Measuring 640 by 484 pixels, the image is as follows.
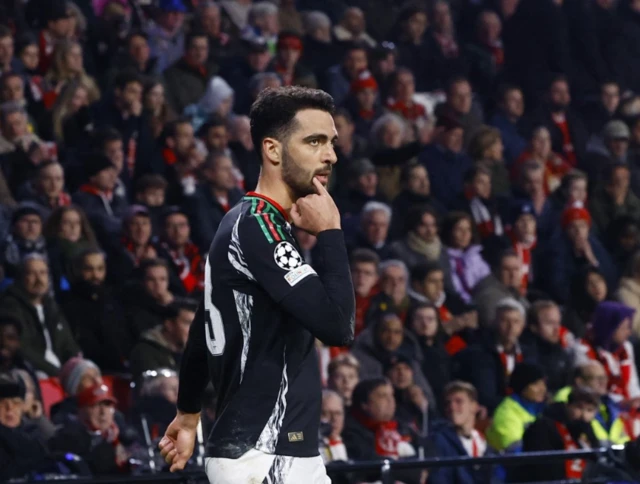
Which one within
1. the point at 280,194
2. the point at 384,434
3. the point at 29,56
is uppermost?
the point at 29,56

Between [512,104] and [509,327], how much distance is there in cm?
346

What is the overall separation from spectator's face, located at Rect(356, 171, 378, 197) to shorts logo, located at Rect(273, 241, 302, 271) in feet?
22.9

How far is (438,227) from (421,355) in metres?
1.65

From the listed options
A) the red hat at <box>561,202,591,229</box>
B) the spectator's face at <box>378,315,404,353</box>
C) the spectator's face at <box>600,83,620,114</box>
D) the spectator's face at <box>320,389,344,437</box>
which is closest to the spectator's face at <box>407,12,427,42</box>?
the spectator's face at <box>600,83,620,114</box>

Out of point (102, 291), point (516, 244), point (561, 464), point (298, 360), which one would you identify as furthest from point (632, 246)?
point (298, 360)

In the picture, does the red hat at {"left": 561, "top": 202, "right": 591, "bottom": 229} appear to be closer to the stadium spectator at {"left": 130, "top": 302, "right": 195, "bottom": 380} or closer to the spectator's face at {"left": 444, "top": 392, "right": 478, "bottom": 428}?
the spectator's face at {"left": 444, "top": 392, "right": 478, "bottom": 428}

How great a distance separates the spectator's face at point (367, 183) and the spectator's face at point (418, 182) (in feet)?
1.16

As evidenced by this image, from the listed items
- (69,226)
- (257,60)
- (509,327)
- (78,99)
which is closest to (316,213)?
(69,226)

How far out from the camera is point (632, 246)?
11609 millimetres

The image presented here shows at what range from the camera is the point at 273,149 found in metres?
3.77

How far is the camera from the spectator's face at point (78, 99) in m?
10.1

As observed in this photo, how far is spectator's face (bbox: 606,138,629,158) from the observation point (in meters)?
12.9

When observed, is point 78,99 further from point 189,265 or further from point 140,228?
point 189,265

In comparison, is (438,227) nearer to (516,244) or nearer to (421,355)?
(516,244)
